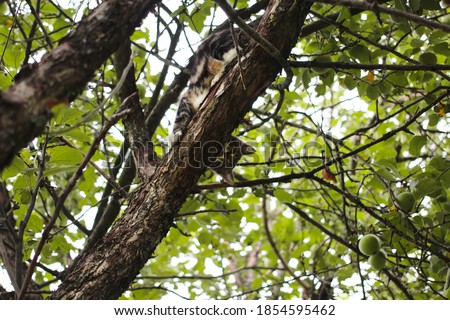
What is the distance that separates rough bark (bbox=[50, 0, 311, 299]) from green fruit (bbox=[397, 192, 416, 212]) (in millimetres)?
915

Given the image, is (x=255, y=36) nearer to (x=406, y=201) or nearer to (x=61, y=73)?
(x=61, y=73)

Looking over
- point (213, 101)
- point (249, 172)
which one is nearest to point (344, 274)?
point (249, 172)

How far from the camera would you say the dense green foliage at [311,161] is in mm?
2482

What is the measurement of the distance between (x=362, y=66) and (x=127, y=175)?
1.84 meters

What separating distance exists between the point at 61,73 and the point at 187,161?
1143 millimetres

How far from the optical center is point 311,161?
3.43 m

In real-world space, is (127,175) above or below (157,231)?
above

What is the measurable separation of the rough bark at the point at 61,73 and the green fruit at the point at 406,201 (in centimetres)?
170

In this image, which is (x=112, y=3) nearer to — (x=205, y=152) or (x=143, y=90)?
(x=205, y=152)

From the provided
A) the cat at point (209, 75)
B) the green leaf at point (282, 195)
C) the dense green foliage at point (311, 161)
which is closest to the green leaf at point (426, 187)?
the dense green foliage at point (311, 161)

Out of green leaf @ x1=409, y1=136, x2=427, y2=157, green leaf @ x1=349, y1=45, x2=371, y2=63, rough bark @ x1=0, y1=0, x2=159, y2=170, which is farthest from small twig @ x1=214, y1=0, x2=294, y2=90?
green leaf @ x1=409, y1=136, x2=427, y2=157

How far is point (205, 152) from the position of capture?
226 centimetres

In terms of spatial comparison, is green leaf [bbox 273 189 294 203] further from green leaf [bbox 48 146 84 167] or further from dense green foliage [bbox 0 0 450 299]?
green leaf [bbox 48 146 84 167]

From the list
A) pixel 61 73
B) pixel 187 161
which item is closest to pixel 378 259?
pixel 187 161
